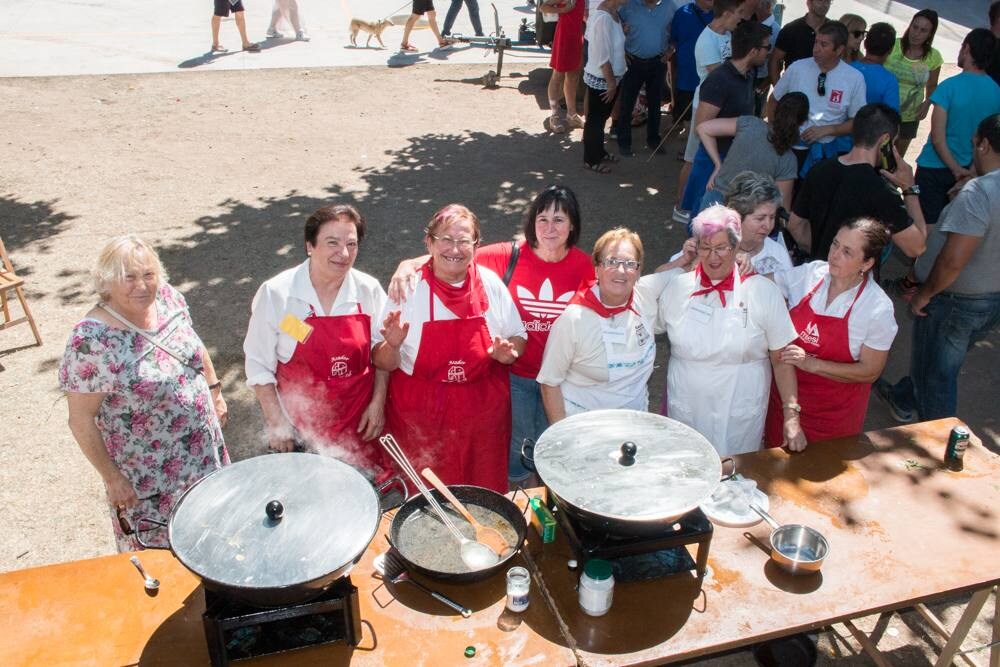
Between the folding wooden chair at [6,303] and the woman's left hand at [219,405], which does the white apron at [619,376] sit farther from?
the folding wooden chair at [6,303]

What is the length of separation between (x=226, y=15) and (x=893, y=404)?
1209 centimetres

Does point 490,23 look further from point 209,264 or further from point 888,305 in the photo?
point 888,305

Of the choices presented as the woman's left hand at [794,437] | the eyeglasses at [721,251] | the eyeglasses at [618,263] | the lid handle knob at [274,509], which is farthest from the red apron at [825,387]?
the lid handle knob at [274,509]

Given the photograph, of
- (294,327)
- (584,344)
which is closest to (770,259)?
(584,344)

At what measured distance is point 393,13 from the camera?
17.2 meters

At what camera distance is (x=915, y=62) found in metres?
7.70

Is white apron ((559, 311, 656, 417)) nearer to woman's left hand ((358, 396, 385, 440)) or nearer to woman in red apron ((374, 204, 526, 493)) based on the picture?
woman in red apron ((374, 204, 526, 493))

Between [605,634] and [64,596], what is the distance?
5.98 feet

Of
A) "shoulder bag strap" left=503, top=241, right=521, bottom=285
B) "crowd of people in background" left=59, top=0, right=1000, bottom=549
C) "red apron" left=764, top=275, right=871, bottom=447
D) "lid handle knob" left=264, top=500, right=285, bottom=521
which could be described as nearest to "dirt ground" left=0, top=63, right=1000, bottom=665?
"red apron" left=764, top=275, right=871, bottom=447

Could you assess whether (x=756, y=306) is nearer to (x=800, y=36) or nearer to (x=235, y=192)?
(x=800, y=36)

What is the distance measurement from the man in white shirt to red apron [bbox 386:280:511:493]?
12.8 feet

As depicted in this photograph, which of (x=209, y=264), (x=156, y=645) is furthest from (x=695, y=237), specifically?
(x=209, y=264)

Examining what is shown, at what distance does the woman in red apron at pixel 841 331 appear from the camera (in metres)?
3.63

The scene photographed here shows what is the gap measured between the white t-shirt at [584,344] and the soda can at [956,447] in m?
1.39
